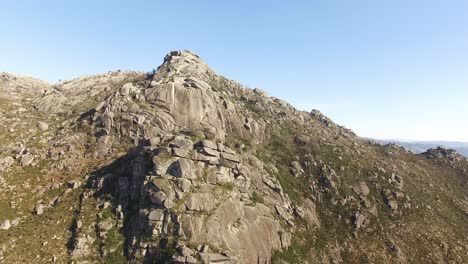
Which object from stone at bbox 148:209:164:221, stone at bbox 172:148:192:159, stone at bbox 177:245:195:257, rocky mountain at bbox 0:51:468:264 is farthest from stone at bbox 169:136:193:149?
stone at bbox 177:245:195:257

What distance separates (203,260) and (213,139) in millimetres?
16261

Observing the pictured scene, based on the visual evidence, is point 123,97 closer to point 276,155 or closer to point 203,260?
point 276,155

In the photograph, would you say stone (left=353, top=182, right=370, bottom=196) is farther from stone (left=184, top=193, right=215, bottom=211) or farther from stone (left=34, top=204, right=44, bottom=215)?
stone (left=34, top=204, right=44, bottom=215)

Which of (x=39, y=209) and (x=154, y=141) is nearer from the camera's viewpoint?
(x=39, y=209)

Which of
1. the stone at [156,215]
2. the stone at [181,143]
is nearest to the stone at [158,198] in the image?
the stone at [156,215]

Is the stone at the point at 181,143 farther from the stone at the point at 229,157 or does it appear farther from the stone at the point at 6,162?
the stone at the point at 6,162

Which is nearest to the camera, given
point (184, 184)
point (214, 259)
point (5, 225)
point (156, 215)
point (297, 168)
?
point (214, 259)

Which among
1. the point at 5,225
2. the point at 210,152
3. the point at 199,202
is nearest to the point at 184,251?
the point at 199,202

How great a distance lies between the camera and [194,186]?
124 ft

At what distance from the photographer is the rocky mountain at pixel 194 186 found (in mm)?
35188

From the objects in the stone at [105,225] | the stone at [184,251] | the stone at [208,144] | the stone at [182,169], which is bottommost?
the stone at [184,251]

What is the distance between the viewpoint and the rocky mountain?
1385 inches

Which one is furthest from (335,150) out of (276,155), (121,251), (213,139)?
(121,251)

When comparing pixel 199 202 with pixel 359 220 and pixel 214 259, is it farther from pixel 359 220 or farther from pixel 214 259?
pixel 359 220
